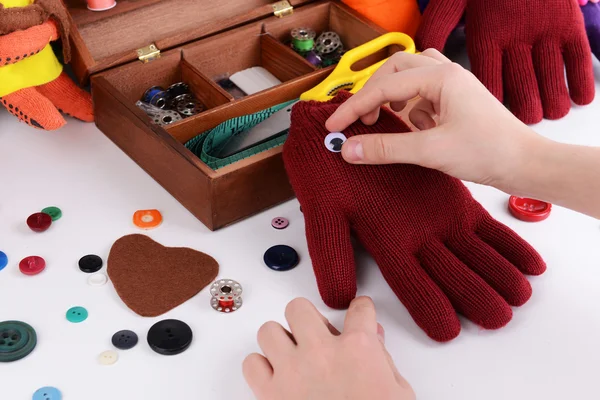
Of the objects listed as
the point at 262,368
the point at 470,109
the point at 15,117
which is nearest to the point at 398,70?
the point at 470,109

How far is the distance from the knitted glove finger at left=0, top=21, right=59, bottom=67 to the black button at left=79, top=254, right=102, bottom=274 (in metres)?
0.29

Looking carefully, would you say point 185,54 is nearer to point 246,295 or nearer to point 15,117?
point 15,117

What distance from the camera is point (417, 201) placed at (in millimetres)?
889

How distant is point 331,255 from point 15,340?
13.5 inches

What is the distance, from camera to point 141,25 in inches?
46.3

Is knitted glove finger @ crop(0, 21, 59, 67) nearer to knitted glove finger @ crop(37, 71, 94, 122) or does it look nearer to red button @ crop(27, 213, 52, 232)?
knitted glove finger @ crop(37, 71, 94, 122)

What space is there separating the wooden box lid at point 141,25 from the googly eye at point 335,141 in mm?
379

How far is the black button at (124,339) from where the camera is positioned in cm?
79

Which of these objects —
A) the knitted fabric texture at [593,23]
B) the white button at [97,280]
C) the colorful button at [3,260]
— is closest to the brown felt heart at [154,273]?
the white button at [97,280]

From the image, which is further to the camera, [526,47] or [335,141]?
[526,47]

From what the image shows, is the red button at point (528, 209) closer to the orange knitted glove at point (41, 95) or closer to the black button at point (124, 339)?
the black button at point (124, 339)

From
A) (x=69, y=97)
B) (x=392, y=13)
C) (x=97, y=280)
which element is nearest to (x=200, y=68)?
(x=69, y=97)

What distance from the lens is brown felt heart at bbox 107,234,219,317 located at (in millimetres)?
850

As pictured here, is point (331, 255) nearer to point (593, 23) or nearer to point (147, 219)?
point (147, 219)
